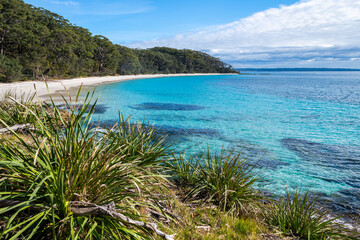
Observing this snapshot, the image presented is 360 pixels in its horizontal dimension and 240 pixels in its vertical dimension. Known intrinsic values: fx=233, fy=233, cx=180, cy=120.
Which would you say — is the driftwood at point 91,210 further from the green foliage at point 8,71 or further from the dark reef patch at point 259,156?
the green foliage at point 8,71

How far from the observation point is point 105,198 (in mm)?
2424

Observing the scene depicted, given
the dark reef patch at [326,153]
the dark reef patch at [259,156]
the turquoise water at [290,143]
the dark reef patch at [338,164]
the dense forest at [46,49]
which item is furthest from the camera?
the dense forest at [46,49]

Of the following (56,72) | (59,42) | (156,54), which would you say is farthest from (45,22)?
(156,54)

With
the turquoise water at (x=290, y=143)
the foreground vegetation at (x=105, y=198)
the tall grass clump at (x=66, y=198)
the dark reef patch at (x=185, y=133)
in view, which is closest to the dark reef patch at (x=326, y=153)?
the turquoise water at (x=290, y=143)

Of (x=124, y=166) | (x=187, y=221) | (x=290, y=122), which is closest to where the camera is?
(x=124, y=166)

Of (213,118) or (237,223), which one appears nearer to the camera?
(237,223)

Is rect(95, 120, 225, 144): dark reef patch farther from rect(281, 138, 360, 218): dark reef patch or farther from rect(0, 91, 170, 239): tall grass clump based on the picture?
rect(0, 91, 170, 239): tall grass clump

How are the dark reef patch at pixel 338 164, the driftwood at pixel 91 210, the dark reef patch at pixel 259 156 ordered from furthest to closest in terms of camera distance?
the dark reef patch at pixel 259 156, the dark reef patch at pixel 338 164, the driftwood at pixel 91 210

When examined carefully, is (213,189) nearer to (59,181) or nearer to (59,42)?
(59,181)

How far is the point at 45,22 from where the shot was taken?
140ft

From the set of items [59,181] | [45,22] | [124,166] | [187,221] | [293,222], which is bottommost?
[293,222]

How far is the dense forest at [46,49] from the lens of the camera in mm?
30750

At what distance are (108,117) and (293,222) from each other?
13.5m

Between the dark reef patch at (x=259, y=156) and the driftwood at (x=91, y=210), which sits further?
the dark reef patch at (x=259, y=156)
